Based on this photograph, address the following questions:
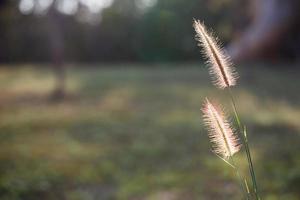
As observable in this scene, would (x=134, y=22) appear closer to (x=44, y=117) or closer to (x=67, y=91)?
(x=67, y=91)

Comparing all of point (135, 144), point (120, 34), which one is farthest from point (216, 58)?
point (120, 34)

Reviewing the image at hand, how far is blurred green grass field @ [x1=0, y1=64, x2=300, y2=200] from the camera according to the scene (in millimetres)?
5082

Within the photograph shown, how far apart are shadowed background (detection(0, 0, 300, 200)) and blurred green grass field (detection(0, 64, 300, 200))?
Result: 2cm

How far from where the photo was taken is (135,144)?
23.3 feet

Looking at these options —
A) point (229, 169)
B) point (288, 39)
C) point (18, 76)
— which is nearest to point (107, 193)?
point (229, 169)

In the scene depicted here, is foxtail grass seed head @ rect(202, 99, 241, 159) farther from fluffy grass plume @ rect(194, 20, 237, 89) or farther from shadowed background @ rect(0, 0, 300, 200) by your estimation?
shadowed background @ rect(0, 0, 300, 200)

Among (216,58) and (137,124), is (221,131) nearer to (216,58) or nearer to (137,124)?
(216,58)

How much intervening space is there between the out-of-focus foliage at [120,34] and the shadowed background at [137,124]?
6.1 inches

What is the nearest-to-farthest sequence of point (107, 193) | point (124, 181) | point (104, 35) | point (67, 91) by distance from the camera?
1. point (107, 193)
2. point (124, 181)
3. point (67, 91)
4. point (104, 35)

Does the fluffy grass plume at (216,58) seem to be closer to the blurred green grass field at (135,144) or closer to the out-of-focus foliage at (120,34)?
the blurred green grass field at (135,144)

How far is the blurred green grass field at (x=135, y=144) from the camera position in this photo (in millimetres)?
5082

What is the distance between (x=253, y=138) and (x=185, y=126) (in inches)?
60.0

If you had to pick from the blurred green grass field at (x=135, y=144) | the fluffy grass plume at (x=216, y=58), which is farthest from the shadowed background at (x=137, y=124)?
the fluffy grass plume at (x=216, y=58)

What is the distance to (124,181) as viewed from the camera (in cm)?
545
